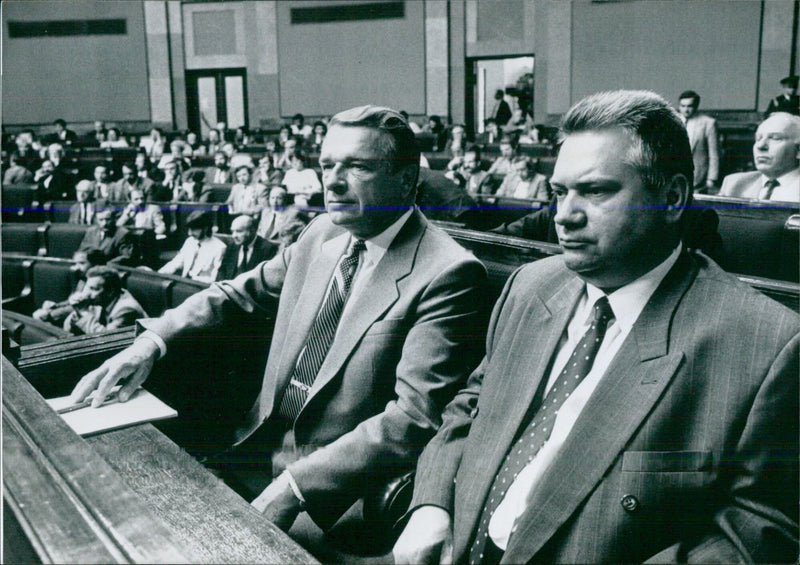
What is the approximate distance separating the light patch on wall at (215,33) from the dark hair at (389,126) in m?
13.4

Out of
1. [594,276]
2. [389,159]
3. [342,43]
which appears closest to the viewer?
[594,276]

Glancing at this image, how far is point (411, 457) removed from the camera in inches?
54.9

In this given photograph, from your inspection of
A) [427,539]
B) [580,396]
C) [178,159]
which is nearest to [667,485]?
[580,396]

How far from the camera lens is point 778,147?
332cm

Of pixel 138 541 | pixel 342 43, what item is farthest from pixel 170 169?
pixel 138 541

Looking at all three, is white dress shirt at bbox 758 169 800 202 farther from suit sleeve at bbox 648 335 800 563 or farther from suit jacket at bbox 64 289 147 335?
suit jacket at bbox 64 289 147 335

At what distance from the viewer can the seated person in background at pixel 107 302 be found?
438 cm

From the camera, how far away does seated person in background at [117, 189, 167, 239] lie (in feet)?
24.8

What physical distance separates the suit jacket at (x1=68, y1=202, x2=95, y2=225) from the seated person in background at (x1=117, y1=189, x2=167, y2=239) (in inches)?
26.9

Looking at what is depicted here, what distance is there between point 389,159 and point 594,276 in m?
0.59

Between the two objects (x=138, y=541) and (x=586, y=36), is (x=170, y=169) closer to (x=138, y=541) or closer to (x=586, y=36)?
(x=586, y=36)

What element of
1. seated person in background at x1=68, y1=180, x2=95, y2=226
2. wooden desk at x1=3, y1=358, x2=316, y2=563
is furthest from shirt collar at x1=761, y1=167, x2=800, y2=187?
seated person in background at x1=68, y1=180, x2=95, y2=226

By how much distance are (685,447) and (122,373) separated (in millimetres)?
1098

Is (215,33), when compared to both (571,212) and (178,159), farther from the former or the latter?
(571,212)
